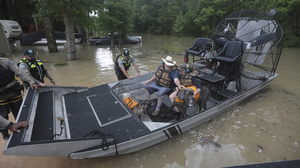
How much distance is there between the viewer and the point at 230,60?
13.7 feet

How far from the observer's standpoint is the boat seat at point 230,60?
4.24m

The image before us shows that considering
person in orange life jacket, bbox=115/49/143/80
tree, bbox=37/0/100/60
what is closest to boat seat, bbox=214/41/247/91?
person in orange life jacket, bbox=115/49/143/80

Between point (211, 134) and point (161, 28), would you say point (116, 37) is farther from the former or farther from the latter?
point (161, 28)

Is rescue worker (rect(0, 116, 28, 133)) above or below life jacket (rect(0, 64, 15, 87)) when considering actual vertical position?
below

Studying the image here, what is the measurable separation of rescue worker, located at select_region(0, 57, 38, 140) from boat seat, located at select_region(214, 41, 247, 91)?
4.87 m

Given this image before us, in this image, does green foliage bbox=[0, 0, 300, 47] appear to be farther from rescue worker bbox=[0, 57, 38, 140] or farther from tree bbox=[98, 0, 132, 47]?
rescue worker bbox=[0, 57, 38, 140]

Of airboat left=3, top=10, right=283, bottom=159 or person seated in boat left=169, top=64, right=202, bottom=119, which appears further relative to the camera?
person seated in boat left=169, top=64, right=202, bottom=119

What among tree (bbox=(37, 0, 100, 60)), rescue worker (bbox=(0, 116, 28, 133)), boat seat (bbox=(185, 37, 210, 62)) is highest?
tree (bbox=(37, 0, 100, 60))

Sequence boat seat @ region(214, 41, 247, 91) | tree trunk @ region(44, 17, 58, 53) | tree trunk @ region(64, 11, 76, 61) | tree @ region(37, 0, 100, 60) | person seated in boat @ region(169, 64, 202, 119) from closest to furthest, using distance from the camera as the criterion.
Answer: person seated in boat @ region(169, 64, 202, 119) < boat seat @ region(214, 41, 247, 91) < tree @ region(37, 0, 100, 60) < tree trunk @ region(64, 11, 76, 61) < tree trunk @ region(44, 17, 58, 53)

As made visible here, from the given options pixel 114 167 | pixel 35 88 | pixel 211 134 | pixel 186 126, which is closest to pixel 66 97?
pixel 35 88

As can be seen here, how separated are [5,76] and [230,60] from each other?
5.29 meters

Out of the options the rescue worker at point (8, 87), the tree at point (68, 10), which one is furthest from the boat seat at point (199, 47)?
the tree at point (68, 10)

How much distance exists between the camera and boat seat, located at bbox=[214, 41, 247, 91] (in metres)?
4.24

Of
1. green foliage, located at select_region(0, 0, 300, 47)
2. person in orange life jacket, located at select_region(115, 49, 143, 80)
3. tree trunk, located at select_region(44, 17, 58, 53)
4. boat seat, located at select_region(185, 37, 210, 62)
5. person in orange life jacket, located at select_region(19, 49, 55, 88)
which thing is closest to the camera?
person in orange life jacket, located at select_region(19, 49, 55, 88)
